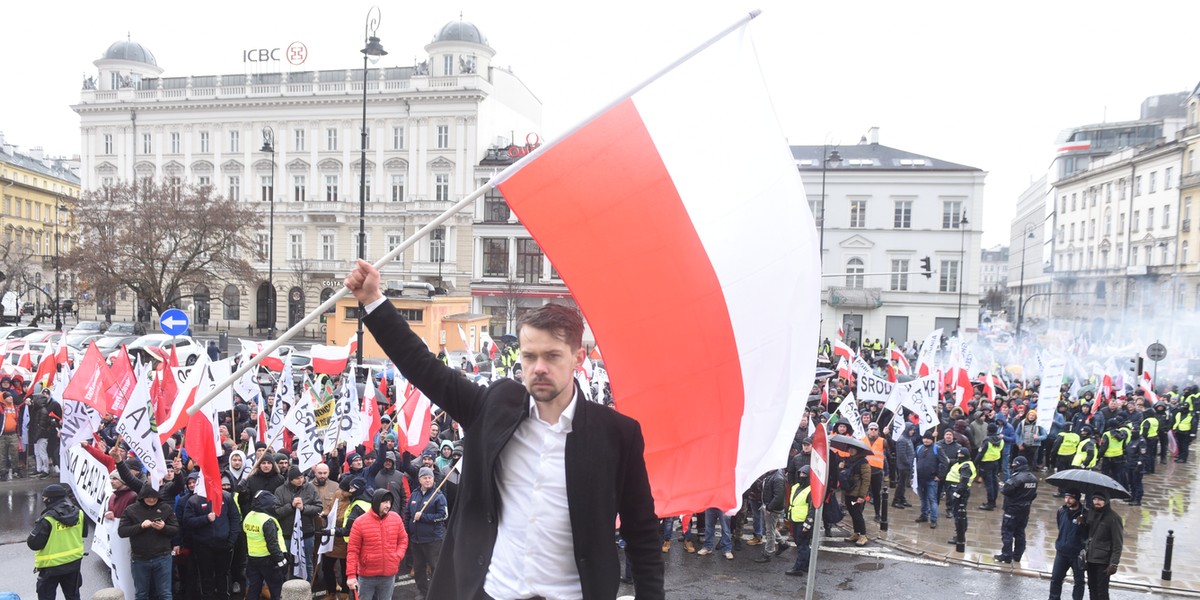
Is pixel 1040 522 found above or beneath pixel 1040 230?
beneath

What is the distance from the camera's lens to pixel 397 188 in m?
56.9

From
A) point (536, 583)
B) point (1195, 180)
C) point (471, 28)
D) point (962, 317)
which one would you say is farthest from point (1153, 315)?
point (536, 583)

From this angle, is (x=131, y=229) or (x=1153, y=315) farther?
(x=1153, y=315)

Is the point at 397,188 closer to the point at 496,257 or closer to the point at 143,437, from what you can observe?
the point at 496,257

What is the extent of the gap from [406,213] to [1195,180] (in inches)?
2269

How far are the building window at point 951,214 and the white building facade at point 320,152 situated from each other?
31080mm

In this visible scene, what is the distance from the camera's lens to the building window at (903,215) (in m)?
54.2

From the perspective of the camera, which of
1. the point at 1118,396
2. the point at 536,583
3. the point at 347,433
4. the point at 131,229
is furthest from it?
the point at 131,229

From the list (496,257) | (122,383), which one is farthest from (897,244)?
(122,383)

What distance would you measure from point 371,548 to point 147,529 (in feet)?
6.78

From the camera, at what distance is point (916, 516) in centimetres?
1416

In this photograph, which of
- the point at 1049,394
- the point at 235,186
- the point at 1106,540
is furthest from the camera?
the point at 235,186

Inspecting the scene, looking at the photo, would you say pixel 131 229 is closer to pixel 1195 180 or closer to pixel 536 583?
pixel 536 583

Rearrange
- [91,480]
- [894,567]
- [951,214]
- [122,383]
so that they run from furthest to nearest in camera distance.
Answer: [951,214], [122,383], [894,567], [91,480]
